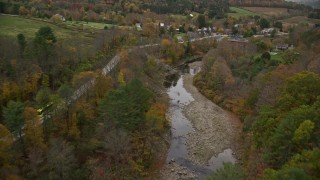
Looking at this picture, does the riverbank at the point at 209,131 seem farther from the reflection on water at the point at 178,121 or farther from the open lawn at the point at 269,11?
the open lawn at the point at 269,11

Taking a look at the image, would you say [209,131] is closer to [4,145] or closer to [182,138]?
[182,138]

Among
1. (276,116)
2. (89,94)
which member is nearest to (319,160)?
(276,116)

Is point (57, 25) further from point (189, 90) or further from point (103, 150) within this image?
point (103, 150)

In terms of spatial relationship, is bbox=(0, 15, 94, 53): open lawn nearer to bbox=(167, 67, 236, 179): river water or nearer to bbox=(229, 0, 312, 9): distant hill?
bbox=(167, 67, 236, 179): river water

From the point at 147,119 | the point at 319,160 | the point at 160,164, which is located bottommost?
the point at 160,164

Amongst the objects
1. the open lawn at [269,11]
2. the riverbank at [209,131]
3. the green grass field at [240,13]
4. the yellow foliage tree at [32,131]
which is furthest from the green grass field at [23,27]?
the open lawn at [269,11]

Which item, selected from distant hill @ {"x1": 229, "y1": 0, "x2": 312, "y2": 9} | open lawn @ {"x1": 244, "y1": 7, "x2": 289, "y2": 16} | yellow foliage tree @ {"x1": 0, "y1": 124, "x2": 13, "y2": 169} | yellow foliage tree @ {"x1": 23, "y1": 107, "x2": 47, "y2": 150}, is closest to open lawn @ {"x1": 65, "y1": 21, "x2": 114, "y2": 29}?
yellow foliage tree @ {"x1": 23, "y1": 107, "x2": 47, "y2": 150}
